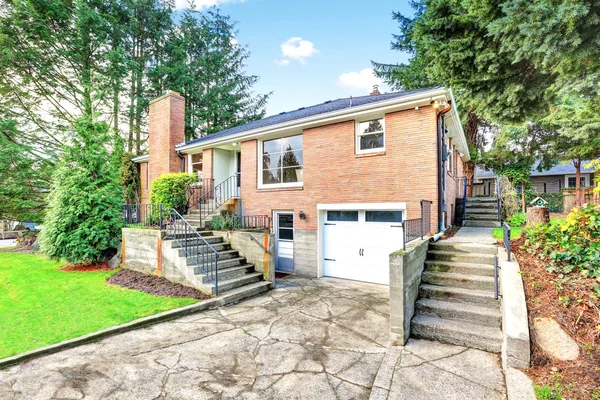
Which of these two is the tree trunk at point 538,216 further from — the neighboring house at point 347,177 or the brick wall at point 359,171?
the brick wall at point 359,171

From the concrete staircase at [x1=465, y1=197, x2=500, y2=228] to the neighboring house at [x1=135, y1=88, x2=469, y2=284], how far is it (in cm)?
113

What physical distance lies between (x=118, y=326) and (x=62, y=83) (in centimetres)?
1852

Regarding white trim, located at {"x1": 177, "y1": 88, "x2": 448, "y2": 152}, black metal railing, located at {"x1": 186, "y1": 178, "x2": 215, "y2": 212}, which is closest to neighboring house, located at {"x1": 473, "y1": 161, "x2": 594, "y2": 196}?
white trim, located at {"x1": 177, "y1": 88, "x2": 448, "y2": 152}

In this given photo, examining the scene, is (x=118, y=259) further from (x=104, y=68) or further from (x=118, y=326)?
(x=104, y=68)

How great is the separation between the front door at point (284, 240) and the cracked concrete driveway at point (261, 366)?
426 centimetres

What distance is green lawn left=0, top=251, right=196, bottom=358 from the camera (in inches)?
182

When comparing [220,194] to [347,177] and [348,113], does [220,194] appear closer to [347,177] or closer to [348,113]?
[347,177]

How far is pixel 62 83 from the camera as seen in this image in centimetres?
1656

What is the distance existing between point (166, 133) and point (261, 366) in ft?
38.3

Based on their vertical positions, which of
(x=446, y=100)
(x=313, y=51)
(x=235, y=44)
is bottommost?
(x=446, y=100)

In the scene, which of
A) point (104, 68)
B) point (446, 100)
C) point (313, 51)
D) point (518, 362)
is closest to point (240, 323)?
A: point (518, 362)

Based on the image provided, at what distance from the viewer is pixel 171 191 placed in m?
10.0

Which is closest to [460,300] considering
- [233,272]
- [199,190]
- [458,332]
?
[458,332]

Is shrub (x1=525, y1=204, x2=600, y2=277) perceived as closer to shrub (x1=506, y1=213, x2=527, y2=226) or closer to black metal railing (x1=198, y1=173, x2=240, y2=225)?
shrub (x1=506, y1=213, x2=527, y2=226)
